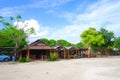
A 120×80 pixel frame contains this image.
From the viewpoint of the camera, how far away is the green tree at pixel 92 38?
6273 centimetres

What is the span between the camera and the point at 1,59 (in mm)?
40781

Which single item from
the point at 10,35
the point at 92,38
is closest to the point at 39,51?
the point at 10,35

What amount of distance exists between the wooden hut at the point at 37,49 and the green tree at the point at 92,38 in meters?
20.7

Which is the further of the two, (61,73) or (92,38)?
(92,38)

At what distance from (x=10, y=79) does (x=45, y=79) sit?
2498mm

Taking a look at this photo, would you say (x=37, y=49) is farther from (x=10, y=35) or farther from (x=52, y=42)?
(x=52, y=42)

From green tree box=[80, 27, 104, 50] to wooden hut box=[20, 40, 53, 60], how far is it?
20.7 m

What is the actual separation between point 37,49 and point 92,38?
2576cm

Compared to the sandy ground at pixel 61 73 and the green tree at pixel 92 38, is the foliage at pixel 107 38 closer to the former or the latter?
the green tree at pixel 92 38

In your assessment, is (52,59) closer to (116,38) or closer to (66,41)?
(116,38)

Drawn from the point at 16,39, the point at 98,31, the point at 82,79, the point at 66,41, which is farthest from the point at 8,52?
the point at 66,41

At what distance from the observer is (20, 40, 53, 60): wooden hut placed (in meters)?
42.2

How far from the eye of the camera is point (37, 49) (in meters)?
43.0

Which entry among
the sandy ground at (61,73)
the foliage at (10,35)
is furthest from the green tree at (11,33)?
the sandy ground at (61,73)
